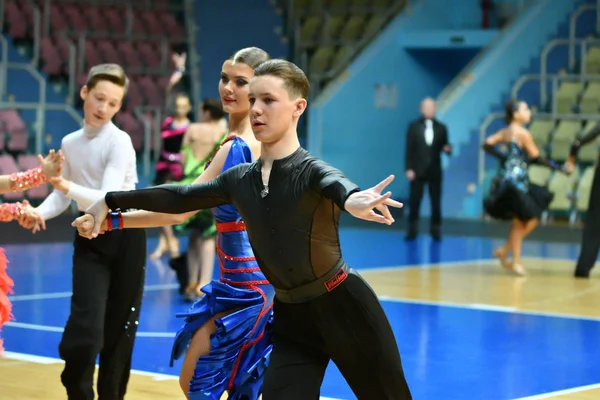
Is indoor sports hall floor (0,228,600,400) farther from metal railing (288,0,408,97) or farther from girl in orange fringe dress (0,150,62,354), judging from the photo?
metal railing (288,0,408,97)

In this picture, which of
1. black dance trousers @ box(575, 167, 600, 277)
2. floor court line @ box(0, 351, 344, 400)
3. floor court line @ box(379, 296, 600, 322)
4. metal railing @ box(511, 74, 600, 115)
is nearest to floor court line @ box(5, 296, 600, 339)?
floor court line @ box(379, 296, 600, 322)

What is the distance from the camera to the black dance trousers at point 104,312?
17.9 ft

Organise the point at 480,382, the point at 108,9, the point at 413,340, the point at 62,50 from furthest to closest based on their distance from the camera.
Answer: the point at 108,9, the point at 62,50, the point at 413,340, the point at 480,382

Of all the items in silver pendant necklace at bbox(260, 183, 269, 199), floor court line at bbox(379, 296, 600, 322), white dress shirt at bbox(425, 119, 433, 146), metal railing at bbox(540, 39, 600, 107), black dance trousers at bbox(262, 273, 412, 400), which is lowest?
floor court line at bbox(379, 296, 600, 322)

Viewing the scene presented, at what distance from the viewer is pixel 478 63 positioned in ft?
67.5

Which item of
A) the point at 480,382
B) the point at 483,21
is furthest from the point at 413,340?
the point at 483,21

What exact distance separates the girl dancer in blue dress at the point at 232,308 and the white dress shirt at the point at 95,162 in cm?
76

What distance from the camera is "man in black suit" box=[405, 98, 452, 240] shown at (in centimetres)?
1739

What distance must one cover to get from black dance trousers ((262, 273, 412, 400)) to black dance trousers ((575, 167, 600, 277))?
27.3ft

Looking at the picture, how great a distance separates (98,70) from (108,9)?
1498 cm

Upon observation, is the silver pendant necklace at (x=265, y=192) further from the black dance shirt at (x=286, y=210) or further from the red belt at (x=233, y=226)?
the red belt at (x=233, y=226)

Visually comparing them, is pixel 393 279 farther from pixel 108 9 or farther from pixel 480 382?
pixel 108 9

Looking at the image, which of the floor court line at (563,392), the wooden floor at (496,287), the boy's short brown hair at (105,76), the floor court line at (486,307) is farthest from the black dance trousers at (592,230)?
the boy's short brown hair at (105,76)

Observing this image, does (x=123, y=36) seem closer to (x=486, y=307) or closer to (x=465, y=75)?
(x=465, y=75)
